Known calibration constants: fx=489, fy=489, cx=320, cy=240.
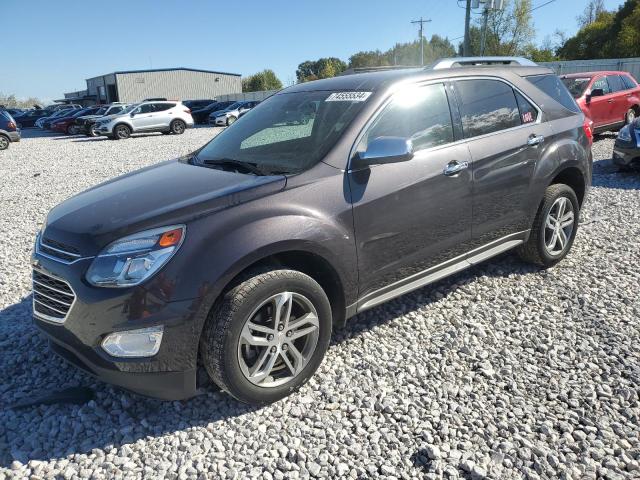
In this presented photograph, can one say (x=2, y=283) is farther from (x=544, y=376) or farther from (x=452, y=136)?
(x=544, y=376)

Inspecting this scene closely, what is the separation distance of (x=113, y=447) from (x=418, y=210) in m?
2.30

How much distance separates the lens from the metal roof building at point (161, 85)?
5716 cm

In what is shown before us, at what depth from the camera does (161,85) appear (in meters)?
58.3

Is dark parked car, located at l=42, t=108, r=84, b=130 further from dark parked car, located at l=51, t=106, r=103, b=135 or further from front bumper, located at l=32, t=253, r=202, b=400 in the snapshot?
front bumper, located at l=32, t=253, r=202, b=400

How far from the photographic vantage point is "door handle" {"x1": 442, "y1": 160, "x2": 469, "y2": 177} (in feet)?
11.3

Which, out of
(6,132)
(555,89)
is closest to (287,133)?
(555,89)

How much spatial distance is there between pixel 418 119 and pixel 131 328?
2.31 m

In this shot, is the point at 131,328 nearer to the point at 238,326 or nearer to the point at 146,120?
the point at 238,326

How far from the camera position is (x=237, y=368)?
2.65 meters

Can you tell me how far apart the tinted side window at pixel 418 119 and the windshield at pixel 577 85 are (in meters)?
9.50

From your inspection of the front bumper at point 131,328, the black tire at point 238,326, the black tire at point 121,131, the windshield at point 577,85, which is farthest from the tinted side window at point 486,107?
the black tire at point 121,131

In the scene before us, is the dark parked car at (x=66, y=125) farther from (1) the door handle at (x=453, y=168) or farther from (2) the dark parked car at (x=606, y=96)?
(1) the door handle at (x=453, y=168)

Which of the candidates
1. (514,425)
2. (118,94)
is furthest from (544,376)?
(118,94)

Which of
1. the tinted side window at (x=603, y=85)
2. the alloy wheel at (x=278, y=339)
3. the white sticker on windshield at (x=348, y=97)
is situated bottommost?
the alloy wheel at (x=278, y=339)
